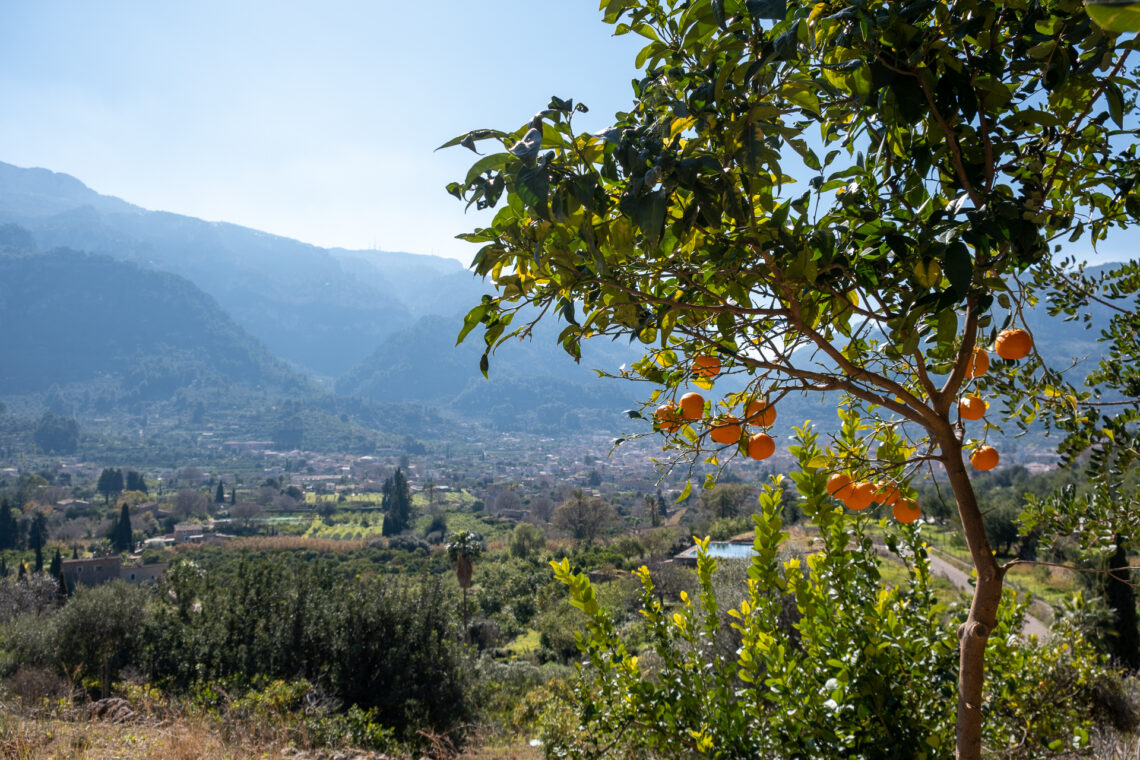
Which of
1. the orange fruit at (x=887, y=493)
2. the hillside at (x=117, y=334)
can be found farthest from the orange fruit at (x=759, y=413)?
the hillside at (x=117, y=334)

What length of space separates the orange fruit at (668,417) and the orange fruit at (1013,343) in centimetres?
52

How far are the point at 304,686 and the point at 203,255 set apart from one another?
611ft

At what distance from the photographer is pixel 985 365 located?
1.04m

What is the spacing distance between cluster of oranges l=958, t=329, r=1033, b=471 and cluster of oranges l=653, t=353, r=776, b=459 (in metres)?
0.33

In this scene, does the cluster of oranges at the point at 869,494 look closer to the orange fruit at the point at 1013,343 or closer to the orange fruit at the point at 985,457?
the orange fruit at the point at 985,457

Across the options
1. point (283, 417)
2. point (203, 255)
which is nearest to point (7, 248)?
point (203, 255)

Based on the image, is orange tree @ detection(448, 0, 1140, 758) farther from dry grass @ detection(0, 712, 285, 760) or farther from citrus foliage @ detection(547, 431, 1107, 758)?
dry grass @ detection(0, 712, 285, 760)

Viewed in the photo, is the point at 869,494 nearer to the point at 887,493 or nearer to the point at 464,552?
the point at 887,493

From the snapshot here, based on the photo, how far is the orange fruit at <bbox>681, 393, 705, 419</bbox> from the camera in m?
1.06

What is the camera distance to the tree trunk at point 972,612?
93 cm

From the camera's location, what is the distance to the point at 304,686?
6500mm

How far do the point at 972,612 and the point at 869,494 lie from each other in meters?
0.23

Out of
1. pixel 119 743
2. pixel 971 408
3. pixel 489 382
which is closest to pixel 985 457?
pixel 971 408

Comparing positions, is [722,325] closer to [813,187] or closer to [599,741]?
[813,187]
